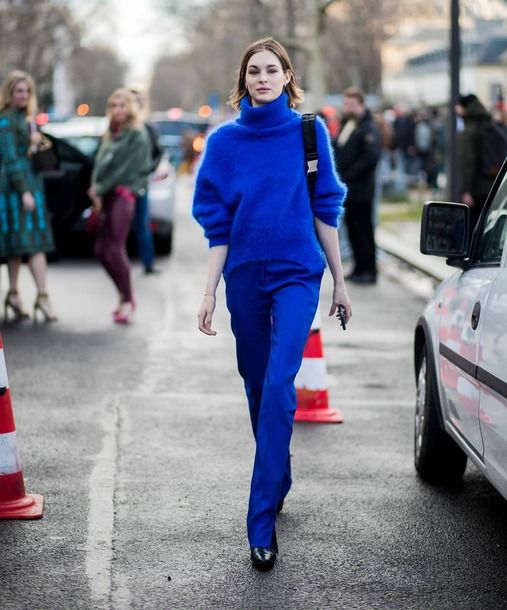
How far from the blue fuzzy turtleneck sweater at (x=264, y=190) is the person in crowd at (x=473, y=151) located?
7971 mm

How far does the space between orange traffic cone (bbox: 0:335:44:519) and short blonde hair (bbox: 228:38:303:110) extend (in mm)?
1411

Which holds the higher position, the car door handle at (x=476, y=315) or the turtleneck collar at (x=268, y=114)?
the turtleneck collar at (x=268, y=114)

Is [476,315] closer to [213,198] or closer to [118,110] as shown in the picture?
[213,198]

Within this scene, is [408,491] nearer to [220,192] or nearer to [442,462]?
[442,462]

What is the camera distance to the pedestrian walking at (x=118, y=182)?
1162 cm

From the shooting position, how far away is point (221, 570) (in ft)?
16.1

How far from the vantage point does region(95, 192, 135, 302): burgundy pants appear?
11.7 metres

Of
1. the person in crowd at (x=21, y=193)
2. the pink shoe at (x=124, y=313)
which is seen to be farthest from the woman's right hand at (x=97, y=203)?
the pink shoe at (x=124, y=313)

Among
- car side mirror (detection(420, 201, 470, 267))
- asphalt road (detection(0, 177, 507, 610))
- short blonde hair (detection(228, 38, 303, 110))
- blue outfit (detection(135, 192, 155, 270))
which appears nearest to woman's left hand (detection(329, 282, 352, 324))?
car side mirror (detection(420, 201, 470, 267))

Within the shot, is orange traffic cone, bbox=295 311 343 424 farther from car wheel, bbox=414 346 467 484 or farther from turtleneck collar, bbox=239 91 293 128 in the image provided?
turtleneck collar, bbox=239 91 293 128

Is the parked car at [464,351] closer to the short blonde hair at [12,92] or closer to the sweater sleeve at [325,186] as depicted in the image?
the sweater sleeve at [325,186]

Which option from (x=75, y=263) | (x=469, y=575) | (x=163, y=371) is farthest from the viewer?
(x=75, y=263)

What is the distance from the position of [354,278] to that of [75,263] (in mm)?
3696

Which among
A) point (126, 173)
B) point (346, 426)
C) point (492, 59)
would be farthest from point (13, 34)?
point (492, 59)
